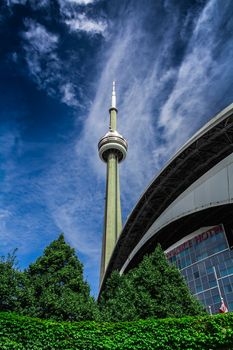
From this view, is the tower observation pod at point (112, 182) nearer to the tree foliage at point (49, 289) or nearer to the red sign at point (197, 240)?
the red sign at point (197, 240)

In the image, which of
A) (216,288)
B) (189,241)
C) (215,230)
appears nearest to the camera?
(216,288)

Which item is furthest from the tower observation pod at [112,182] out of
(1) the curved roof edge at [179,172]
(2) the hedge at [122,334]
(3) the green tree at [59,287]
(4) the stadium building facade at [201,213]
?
(2) the hedge at [122,334]

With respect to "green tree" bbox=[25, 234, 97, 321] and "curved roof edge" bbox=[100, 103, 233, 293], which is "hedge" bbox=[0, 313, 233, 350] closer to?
"green tree" bbox=[25, 234, 97, 321]

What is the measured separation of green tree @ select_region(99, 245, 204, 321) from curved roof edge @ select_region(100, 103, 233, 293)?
1686cm

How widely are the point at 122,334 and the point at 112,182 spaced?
70.8 meters

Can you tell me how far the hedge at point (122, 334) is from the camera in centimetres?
1434

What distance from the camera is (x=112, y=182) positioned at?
85688 mm

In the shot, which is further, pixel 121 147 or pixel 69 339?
pixel 121 147

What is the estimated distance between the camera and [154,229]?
41625mm

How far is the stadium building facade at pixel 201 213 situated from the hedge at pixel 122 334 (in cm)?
1638

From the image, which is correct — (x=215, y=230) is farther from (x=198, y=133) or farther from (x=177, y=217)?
(x=198, y=133)

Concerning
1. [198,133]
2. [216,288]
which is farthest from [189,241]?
[198,133]

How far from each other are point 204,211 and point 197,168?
9.39 meters

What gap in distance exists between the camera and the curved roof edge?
36062mm
